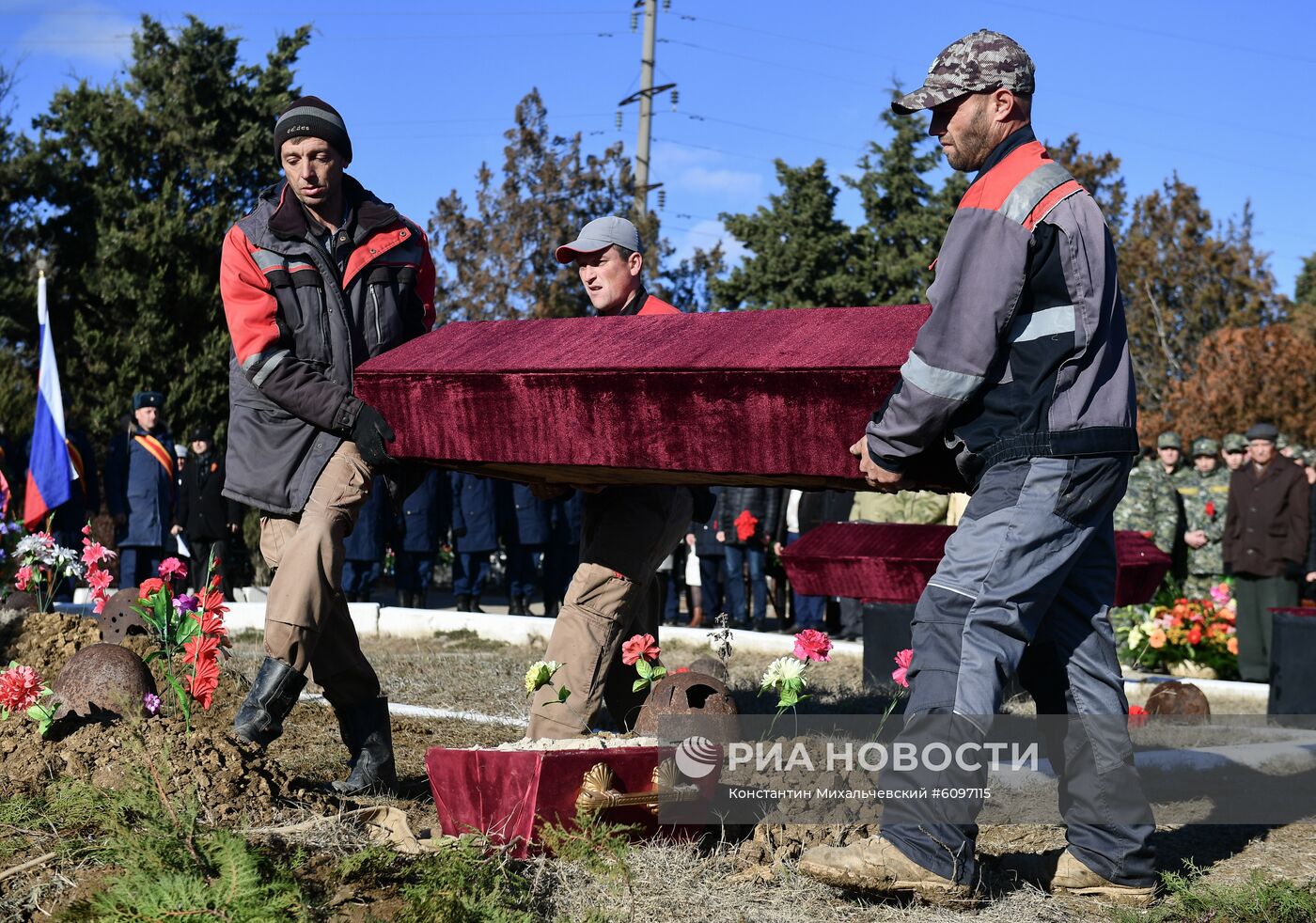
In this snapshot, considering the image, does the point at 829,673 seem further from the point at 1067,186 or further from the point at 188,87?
the point at 188,87

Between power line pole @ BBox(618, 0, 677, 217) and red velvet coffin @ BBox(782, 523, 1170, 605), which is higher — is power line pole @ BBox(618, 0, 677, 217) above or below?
above

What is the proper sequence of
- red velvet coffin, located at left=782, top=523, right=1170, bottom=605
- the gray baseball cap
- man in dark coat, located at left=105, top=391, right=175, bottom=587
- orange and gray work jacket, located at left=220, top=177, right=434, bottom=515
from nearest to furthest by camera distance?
orange and gray work jacket, located at left=220, top=177, right=434, bottom=515 → the gray baseball cap → red velvet coffin, located at left=782, top=523, right=1170, bottom=605 → man in dark coat, located at left=105, top=391, right=175, bottom=587

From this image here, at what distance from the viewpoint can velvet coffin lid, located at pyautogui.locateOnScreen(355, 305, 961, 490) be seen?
3506 millimetres

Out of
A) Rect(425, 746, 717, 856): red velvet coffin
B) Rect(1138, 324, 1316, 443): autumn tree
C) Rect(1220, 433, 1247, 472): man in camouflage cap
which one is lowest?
Rect(425, 746, 717, 856): red velvet coffin

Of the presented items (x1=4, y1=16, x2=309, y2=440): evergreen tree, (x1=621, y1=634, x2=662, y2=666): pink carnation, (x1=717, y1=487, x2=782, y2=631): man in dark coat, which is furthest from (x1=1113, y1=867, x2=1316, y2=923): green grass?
(x1=4, y1=16, x2=309, y2=440): evergreen tree

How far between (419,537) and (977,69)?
Result: 11.4 meters

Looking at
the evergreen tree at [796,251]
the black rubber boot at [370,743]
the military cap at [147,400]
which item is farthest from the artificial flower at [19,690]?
the evergreen tree at [796,251]

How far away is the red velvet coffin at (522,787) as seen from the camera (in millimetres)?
3486

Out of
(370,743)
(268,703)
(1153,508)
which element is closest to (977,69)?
(268,703)

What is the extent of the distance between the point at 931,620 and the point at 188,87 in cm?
2400

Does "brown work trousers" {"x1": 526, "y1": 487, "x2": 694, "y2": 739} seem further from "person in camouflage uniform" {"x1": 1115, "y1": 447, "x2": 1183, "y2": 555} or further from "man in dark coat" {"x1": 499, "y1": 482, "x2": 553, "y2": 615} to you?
"man in dark coat" {"x1": 499, "y1": 482, "x2": 553, "y2": 615}

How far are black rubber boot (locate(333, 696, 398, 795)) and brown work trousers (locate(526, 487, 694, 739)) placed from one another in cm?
47

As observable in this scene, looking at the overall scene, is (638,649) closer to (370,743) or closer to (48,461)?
(370,743)

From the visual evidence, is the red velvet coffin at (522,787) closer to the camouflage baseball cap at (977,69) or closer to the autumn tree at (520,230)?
the camouflage baseball cap at (977,69)
